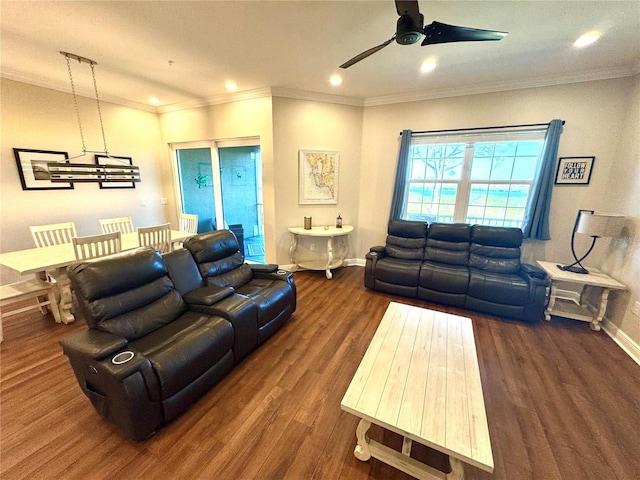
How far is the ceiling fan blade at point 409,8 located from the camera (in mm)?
1534

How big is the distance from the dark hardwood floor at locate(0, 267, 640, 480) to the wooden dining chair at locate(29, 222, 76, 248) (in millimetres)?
1117

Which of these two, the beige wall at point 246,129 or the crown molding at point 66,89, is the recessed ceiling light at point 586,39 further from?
the crown molding at point 66,89

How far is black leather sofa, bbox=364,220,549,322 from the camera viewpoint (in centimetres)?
295

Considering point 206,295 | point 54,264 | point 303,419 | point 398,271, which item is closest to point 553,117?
point 398,271

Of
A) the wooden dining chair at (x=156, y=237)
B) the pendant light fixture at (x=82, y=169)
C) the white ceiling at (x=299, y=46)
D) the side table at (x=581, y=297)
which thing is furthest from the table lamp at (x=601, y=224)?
the pendant light fixture at (x=82, y=169)

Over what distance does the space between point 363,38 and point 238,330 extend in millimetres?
2933

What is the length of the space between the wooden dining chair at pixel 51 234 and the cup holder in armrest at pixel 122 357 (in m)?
2.81

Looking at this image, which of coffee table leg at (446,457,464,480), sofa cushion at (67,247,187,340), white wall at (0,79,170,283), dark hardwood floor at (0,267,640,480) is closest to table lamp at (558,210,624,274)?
dark hardwood floor at (0,267,640,480)

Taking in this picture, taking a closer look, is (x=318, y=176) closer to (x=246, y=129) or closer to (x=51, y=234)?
(x=246, y=129)

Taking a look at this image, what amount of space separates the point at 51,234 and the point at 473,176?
5.96m

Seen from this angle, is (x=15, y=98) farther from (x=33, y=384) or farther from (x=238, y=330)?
(x=238, y=330)

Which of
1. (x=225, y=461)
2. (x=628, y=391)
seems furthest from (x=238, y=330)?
(x=628, y=391)

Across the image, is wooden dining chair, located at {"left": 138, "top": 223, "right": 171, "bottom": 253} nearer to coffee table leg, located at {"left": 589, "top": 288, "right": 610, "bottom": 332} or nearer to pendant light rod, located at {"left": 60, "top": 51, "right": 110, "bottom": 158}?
pendant light rod, located at {"left": 60, "top": 51, "right": 110, "bottom": 158}

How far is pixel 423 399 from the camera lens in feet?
4.53
